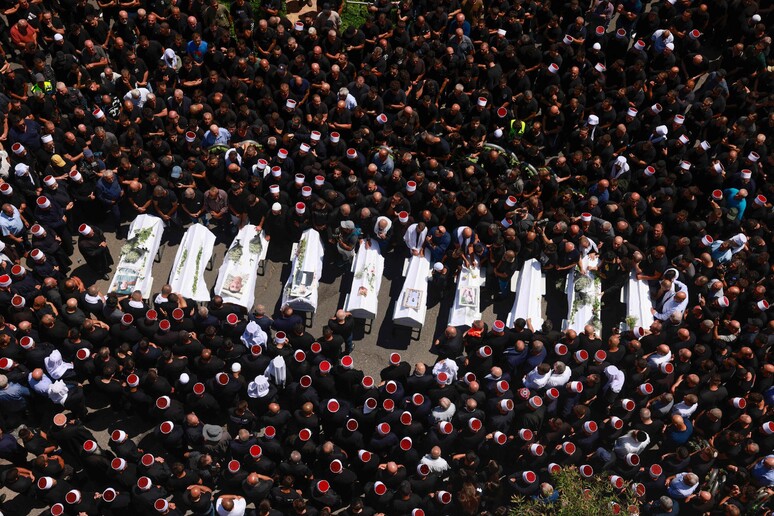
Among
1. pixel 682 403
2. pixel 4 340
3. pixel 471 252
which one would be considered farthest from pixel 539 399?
pixel 4 340

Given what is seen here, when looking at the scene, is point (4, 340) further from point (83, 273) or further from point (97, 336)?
point (83, 273)

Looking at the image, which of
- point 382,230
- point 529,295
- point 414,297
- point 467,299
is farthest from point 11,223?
point 529,295

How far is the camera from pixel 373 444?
13.5 m

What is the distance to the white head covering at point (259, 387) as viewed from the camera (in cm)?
1387

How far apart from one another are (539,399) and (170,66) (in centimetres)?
1242

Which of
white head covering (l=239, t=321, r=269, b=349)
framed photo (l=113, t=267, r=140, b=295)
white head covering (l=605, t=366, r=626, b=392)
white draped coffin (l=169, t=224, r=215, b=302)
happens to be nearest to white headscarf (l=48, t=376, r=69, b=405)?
framed photo (l=113, t=267, r=140, b=295)

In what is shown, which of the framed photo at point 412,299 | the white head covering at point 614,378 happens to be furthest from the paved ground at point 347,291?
the white head covering at point 614,378

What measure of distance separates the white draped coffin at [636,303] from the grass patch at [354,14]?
11.4m

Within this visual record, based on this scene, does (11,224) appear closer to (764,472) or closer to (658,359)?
(658,359)

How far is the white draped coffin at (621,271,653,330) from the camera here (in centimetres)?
1597

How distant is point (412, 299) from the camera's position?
16.0m

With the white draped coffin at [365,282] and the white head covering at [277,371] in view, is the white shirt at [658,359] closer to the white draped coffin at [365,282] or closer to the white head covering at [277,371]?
the white draped coffin at [365,282]

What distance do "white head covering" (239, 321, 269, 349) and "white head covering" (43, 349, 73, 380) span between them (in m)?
3.36

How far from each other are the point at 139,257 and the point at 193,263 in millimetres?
1179
